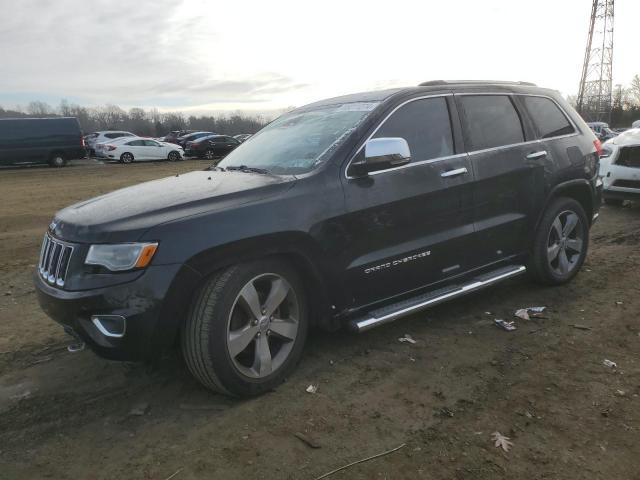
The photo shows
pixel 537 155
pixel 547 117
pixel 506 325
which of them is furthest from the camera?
pixel 547 117

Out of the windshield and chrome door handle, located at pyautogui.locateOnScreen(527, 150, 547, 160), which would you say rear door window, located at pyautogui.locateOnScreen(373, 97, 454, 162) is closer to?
the windshield

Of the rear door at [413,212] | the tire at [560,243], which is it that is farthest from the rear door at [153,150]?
the rear door at [413,212]

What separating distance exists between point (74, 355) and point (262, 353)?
1.61m

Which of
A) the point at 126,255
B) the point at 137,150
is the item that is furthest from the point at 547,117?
the point at 137,150

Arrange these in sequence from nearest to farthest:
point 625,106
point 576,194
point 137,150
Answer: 1. point 576,194
2. point 137,150
3. point 625,106

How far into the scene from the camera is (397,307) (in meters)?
3.66

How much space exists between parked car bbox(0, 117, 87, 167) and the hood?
76.1 ft

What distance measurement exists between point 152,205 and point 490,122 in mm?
2842

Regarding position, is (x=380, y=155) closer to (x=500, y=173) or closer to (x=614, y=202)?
(x=500, y=173)

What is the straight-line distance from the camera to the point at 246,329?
3096mm

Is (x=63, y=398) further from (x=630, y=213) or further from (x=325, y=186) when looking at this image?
(x=630, y=213)

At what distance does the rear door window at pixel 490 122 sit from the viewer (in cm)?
421

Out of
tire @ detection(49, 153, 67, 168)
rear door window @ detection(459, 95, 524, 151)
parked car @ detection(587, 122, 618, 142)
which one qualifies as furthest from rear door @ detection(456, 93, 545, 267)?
tire @ detection(49, 153, 67, 168)

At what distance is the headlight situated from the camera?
109 inches
